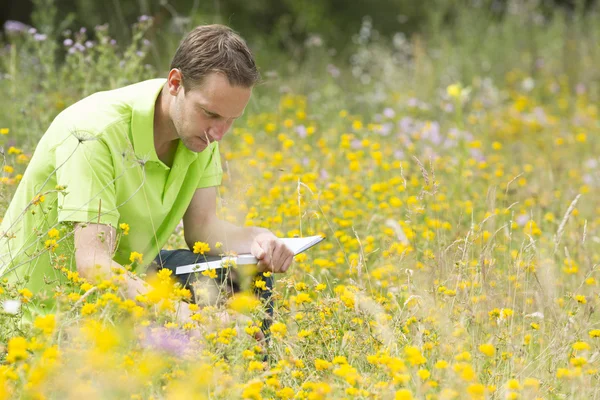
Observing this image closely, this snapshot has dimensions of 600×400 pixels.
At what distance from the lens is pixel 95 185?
2.33 m

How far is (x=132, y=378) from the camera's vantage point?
175 cm

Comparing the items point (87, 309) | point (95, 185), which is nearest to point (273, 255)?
point (95, 185)

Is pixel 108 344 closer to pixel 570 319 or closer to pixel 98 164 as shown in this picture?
pixel 98 164

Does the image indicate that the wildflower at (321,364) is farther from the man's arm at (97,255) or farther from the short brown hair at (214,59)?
the short brown hair at (214,59)

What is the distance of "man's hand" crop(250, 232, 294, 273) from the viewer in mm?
2498

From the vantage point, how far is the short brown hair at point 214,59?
238 centimetres

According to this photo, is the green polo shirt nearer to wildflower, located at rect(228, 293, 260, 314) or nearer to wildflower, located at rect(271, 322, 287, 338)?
wildflower, located at rect(228, 293, 260, 314)

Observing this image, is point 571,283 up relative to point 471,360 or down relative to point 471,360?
down

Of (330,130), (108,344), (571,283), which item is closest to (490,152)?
(330,130)

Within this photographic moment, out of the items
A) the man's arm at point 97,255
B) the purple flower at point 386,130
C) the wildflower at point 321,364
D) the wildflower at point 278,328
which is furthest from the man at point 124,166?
the purple flower at point 386,130

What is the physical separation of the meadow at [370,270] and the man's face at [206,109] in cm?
43

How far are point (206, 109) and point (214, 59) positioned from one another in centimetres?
15

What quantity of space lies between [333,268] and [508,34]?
5.96 meters

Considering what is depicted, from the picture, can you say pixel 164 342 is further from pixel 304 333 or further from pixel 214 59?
pixel 214 59
